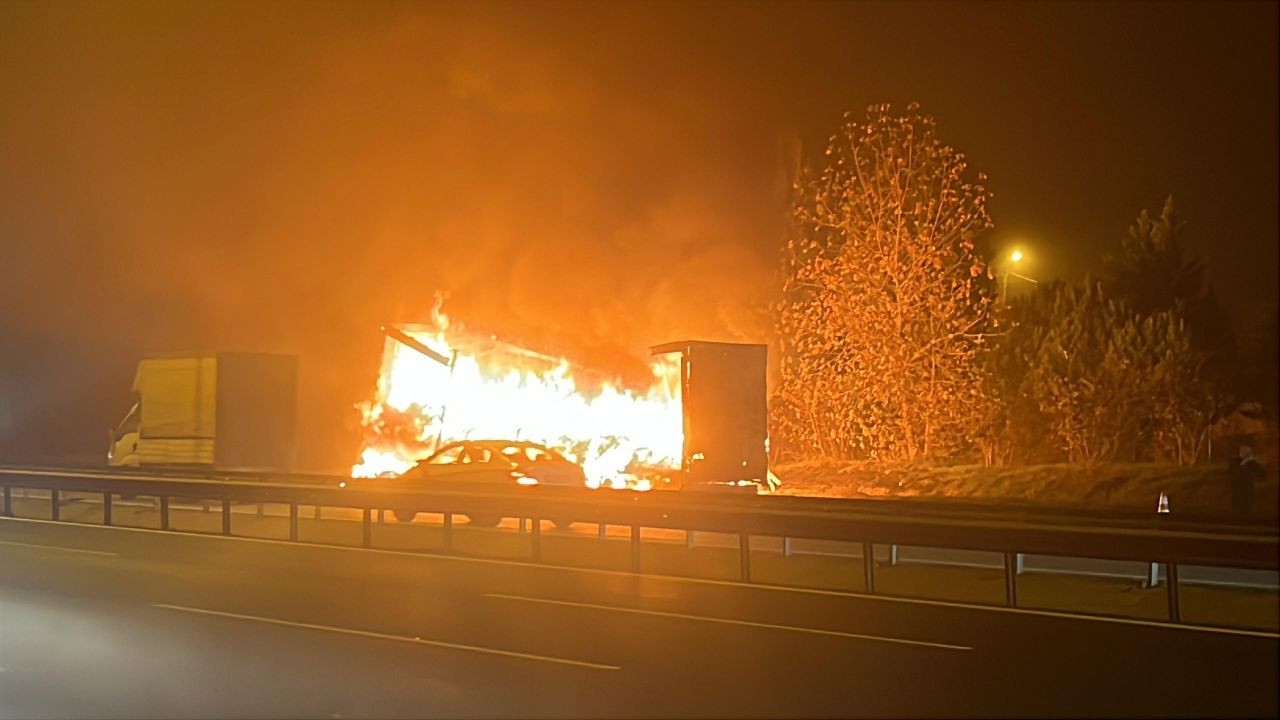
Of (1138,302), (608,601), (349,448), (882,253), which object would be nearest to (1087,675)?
(608,601)

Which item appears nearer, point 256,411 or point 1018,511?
point 1018,511

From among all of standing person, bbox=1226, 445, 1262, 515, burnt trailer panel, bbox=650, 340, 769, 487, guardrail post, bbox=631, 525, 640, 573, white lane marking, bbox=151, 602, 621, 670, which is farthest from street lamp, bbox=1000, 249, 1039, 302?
white lane marking, bbox=151, 602, 621, 670

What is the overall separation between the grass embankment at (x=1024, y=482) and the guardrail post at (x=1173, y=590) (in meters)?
16.7

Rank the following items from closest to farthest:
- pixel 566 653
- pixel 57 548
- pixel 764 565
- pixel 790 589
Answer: pixel 566 653
pixel 790 589
pixel 764 565
pixel 57 548

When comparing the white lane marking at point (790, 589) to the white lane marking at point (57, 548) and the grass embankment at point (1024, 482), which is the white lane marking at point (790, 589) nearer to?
the white lane marking at point (57, 548)

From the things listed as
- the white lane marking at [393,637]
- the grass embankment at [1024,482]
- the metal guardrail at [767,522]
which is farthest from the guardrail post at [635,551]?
the grass embankment at [1024,482]

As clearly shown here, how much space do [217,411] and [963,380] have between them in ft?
58.1

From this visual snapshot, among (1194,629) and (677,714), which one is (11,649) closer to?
(677,714)

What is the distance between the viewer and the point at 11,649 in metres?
10.9

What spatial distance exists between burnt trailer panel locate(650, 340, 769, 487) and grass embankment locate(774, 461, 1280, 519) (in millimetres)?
5956

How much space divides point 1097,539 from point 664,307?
24.2m

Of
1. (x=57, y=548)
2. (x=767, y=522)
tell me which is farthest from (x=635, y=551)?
(x=57, y=548)

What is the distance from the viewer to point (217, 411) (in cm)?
2866

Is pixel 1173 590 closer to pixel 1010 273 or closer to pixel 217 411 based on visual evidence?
pixel 217 411
